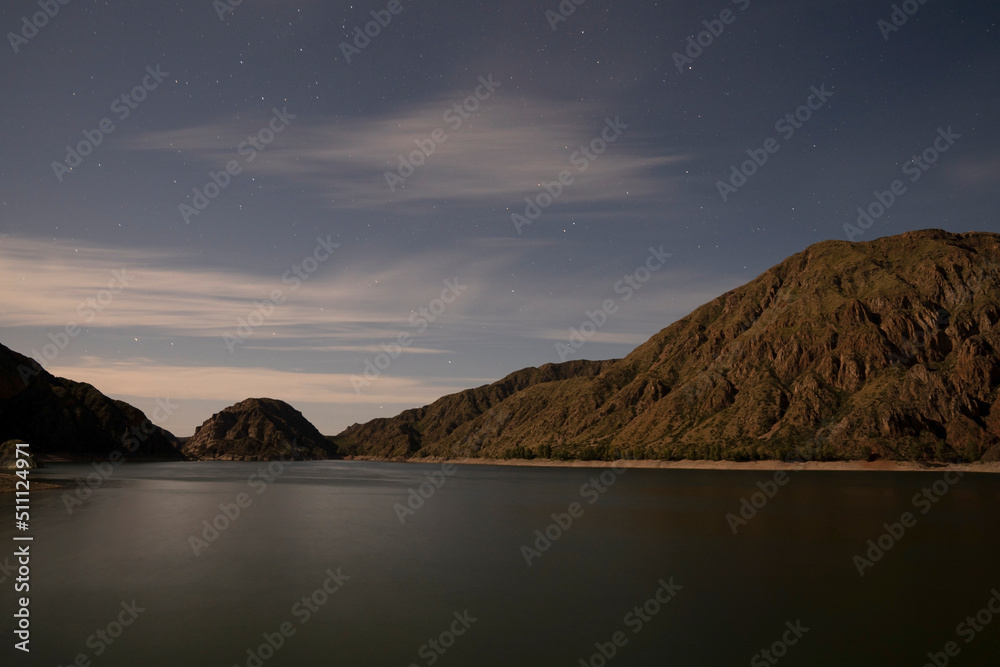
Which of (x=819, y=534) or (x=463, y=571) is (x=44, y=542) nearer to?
(x=463, y=571)

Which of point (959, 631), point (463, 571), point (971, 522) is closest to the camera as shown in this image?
point (959, 631)

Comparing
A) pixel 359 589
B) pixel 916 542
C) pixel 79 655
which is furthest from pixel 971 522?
pixel 79 655

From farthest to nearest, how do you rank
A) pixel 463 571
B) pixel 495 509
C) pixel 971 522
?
pixel 495 509 < pixel 971 522 < pixel 463 571

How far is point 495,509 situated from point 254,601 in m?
50.2

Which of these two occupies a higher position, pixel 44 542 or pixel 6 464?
pixel 6 464

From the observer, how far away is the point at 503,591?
32.6 meters

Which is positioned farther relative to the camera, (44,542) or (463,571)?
(44,542)

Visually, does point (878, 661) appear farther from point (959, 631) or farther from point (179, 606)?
point (179, 606)

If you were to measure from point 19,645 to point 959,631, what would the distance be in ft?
118

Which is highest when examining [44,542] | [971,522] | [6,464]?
[6,464]

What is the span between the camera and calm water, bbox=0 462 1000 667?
23059mm

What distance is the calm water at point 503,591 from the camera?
75.7 ft

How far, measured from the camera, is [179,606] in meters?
29.4

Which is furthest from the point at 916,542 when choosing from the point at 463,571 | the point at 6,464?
the point at 6,464
